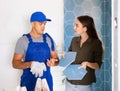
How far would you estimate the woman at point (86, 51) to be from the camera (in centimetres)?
207

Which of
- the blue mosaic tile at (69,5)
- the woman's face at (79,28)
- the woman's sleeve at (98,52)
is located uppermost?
the blue mosaic tile at (69,5)

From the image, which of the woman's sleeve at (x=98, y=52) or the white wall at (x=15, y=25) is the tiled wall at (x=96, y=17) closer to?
the white wall at (x=15, y=25)

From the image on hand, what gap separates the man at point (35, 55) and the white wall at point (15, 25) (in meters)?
0.23

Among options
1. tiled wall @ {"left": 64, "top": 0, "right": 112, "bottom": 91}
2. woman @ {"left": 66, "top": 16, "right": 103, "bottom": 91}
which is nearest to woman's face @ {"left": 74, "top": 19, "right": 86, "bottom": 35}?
woman @ {"left": 66, "top": 16, "right": 103, "bottom": 91}

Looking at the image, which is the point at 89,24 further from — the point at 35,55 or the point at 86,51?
the point at 35,55

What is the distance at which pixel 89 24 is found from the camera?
7.01 ft

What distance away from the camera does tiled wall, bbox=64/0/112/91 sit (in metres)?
2.34

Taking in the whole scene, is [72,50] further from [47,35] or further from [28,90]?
Result: [28,90]

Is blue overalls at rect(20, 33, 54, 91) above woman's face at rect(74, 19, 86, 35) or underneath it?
underneath

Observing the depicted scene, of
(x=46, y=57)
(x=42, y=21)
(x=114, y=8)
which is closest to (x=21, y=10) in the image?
(x=42, y=21)

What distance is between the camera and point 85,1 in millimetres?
2354

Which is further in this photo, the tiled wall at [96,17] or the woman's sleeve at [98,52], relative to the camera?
the tiled wall at [96,17]

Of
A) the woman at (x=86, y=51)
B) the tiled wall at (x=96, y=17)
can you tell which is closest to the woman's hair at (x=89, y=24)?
the woman at (x=86, y=51)

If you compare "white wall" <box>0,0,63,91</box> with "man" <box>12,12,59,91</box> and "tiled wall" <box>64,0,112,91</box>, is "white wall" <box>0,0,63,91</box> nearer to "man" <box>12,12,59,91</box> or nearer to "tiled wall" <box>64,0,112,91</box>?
"tiled wall" <box>64,0,112,91</box>
